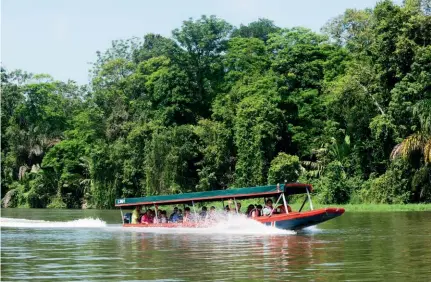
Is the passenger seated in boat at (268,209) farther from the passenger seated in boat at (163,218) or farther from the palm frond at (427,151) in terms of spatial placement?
the palm frond at (427,151)

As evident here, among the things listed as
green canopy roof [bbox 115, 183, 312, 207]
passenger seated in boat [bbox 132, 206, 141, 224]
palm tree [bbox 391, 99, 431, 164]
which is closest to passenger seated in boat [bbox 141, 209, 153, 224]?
passenger seated in boat [bbox 132, 206, 141, 224]

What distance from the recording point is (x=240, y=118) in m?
50.0

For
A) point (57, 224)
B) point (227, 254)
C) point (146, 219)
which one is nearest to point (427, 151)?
point (146, 219)

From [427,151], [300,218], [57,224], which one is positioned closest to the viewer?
[300,218]

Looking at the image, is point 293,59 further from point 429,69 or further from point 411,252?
point 411,252

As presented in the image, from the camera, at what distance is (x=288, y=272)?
41.9ft

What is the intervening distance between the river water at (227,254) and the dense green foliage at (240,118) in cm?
1568

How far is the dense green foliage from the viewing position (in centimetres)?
4031

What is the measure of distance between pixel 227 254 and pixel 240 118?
1339 inches

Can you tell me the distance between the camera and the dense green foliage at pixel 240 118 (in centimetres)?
4031

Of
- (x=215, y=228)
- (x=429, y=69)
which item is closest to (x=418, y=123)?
(x=429, y=69)

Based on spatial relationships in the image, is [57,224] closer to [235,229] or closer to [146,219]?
[146,219]

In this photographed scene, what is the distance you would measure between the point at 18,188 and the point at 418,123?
119 feet

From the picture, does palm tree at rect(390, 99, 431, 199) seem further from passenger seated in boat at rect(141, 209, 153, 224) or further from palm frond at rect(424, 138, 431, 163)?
passenger seated in boat at rect(141, 209, 153, 224)
